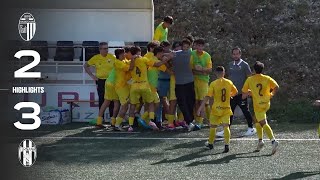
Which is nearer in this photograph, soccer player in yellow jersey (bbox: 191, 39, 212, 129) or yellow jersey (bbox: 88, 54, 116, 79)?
soccer player in yellow jersey (bbox: 191, 39, 212, 129)

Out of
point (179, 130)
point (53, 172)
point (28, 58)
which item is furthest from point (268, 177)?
point (179, 130)

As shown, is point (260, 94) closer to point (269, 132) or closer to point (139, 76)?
point (269, 132)

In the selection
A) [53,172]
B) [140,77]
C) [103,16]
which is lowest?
[53,172]

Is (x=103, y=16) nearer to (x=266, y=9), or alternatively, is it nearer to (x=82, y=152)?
(x=82, y=152)

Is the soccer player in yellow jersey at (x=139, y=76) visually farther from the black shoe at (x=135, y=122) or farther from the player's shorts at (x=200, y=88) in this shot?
the player's shorts at (x=200, y=88)

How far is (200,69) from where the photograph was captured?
11945 millimetres

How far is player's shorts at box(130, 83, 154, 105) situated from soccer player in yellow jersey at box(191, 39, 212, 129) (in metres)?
0.98

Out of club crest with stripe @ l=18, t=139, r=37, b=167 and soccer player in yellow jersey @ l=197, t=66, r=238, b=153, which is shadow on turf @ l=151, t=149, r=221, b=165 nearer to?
soccer player in yellow jersey @ l=197, t=66, r=238, b=153

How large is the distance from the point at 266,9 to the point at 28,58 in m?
15.6

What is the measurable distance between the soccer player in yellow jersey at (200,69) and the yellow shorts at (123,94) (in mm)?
1378

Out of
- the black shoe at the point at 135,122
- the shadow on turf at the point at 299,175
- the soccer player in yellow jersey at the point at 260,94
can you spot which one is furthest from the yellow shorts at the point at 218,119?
the black shoe at the point at 135,122

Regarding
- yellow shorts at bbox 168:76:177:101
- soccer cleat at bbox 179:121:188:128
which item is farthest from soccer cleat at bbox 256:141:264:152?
yellow shorts at bbox 168:76:177:101

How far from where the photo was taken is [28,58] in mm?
6613

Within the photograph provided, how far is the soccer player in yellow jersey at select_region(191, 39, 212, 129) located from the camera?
11.9m
